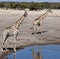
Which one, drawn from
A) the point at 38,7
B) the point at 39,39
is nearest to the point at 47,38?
the point at 39,39

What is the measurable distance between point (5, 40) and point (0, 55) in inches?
142

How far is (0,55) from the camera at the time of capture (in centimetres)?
2145

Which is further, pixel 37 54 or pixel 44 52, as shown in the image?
pixel 44 52

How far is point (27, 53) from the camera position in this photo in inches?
886

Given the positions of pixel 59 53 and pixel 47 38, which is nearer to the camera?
pixel 59 53

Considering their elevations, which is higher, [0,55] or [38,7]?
[0,55]

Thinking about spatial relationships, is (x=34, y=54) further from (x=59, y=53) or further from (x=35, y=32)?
(x=35, y=32)

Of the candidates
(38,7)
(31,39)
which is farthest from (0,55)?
(38,7)

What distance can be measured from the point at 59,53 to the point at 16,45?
3.47m

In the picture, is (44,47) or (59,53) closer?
(59,53)

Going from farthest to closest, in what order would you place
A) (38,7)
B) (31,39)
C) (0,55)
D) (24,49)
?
(38,7)
(31,39)
(24,49)
(0,55)

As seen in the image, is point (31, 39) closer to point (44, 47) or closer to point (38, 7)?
point (44, 47)

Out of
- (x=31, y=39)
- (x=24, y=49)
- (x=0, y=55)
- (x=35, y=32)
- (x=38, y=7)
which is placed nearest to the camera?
(x=0, y=55)

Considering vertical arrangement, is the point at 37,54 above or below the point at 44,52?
above
